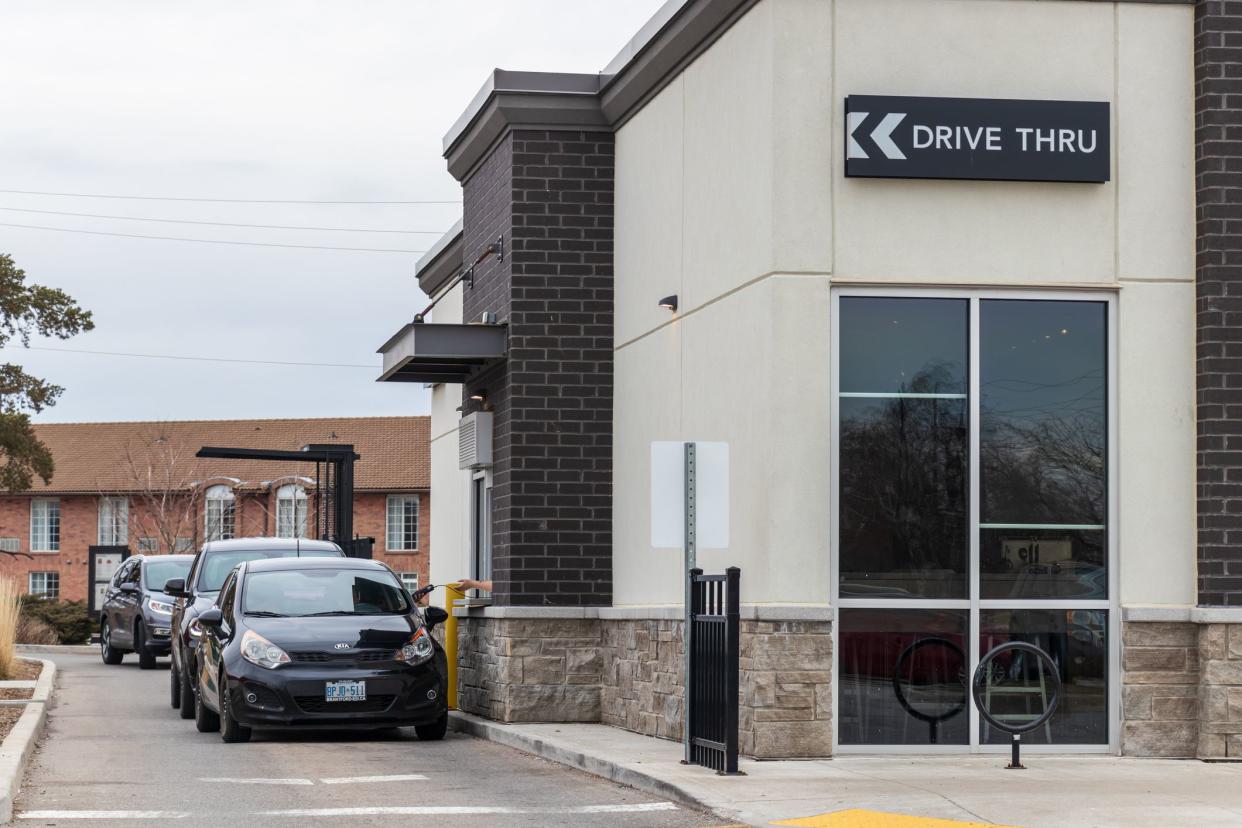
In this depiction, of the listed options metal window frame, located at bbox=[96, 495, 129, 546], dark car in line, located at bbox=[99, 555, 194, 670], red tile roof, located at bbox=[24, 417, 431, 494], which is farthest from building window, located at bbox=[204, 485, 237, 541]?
dark car in line, located at bbox=[99, 555, 194, 670]

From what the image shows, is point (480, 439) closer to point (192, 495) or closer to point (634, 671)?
point (634, 671)

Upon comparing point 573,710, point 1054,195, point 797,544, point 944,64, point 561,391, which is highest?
point 944,64

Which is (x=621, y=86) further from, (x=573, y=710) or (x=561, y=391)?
(x=573, y=710)

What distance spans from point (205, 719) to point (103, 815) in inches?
249

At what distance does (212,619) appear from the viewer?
16.3m

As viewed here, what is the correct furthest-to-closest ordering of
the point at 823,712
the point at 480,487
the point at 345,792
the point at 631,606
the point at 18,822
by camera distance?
the point at 480,487, the point at 631,606, the point at 823,712, the point at 345,792, the point at 18,822

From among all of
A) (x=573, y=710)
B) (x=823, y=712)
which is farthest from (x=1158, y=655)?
(x=573, y=710)

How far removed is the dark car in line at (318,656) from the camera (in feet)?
50.1

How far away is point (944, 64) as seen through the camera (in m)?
13.4

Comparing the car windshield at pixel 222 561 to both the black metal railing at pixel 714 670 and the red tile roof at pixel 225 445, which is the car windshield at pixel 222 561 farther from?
the red tile roof at pixel 225 445

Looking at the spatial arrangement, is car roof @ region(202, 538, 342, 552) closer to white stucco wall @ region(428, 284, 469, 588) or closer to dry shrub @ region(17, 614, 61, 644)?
white stucco wall @ region(428, 284, 469, 588)

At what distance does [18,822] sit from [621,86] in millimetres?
9142

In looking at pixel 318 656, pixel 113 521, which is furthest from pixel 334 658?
pixel 113 521

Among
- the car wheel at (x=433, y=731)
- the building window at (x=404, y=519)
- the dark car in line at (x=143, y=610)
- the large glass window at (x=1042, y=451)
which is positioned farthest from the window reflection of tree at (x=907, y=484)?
the building window at (x=404, y=519)
